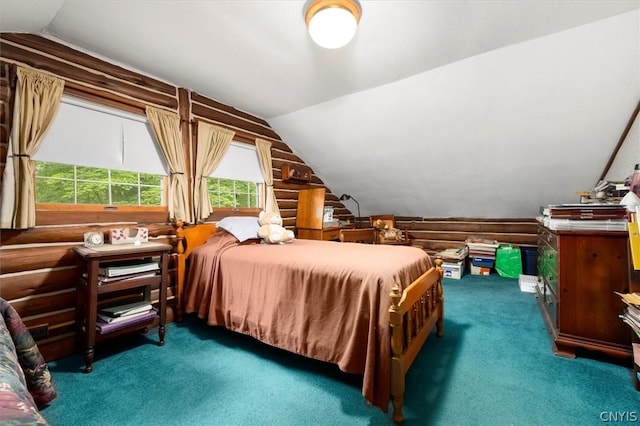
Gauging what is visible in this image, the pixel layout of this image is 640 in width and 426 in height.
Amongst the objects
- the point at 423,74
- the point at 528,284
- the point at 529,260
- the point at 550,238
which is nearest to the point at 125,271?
the point at 423,74

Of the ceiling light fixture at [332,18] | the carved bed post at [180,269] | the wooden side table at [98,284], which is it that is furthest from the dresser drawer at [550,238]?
the carved bed post at [180,269]

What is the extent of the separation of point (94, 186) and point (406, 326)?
275 centimetres

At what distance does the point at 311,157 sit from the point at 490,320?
320 centimetres

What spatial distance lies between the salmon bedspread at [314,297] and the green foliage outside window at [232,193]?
3.24 ft

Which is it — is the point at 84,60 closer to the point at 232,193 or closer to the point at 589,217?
the point at 232,193

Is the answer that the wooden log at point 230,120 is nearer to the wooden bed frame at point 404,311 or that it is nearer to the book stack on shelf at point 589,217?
the wooden bed frame at point 404,311

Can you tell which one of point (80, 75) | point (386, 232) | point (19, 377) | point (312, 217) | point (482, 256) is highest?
point (80, 75)

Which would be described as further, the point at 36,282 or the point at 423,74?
the point at 423,74

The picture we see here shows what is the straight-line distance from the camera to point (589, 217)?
1978 mm

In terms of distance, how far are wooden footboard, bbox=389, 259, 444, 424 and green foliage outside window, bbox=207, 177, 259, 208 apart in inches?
101

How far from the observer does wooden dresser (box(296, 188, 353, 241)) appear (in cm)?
418

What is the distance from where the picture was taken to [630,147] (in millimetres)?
2725

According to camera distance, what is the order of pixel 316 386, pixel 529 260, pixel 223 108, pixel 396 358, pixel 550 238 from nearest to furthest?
pixel 396 358 < pixel 316 386 < pixel 550 238 < pixel 223 108 < pixel 529 260

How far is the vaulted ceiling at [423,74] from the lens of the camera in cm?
194
